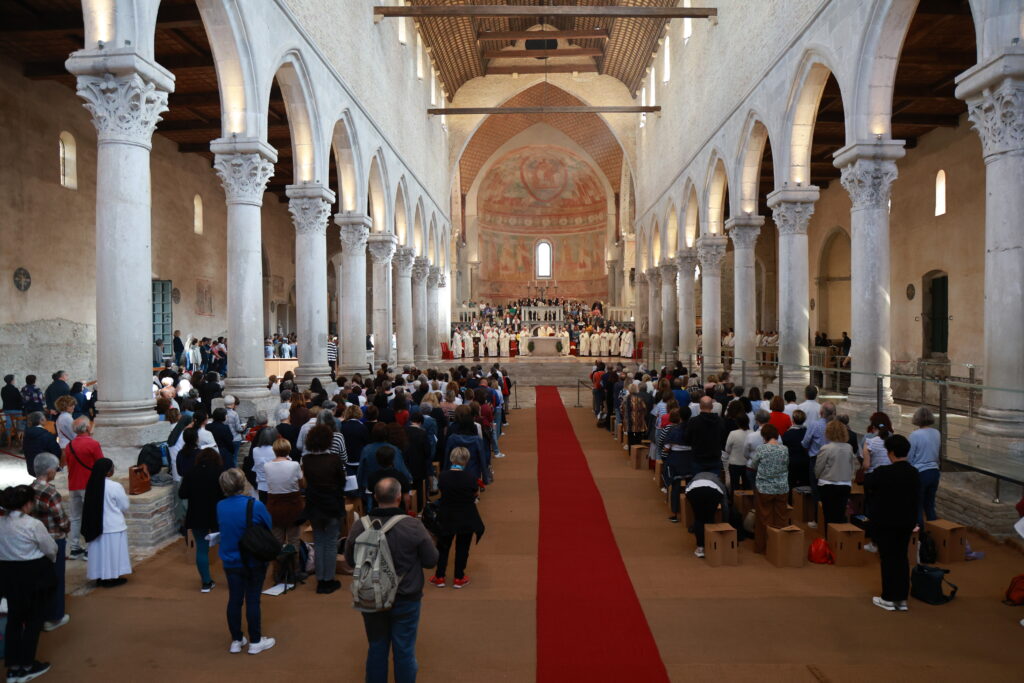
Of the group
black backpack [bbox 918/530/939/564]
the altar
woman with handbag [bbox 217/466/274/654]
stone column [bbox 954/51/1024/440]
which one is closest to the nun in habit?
woman with handbag [bbox 217/466/274/654]

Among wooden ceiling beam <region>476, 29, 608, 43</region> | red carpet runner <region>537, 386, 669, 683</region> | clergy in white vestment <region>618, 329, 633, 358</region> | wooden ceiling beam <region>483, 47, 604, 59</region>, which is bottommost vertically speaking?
red carpet runner <region>537, 386, 669, 683</region>

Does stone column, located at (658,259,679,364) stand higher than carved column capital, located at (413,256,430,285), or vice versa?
carved column capital, located at (413,256,430,285)

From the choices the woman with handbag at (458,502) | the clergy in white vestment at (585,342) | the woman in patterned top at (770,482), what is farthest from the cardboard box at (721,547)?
the clergy in white vestment at (585,342)

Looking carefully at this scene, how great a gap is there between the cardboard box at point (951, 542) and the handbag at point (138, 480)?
26.1ft

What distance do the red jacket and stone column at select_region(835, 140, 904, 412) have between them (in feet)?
34.3

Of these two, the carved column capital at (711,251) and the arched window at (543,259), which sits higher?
the arched window at (543,259)

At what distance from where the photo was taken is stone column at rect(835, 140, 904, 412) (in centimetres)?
1161

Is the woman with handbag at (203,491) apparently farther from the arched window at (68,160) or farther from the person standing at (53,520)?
the arched window at (68,160)

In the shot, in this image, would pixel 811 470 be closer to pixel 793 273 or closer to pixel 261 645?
pixel 261 645

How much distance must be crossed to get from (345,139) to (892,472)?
15.3m

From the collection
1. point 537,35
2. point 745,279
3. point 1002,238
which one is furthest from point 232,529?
point 537,35

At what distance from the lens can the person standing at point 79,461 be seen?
21.8 feet

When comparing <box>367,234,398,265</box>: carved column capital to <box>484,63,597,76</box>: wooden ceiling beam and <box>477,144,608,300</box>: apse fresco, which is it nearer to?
<box>484,63,597,76</box>: wooden ceiling beam

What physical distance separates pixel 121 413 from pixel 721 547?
6770 millimetres
